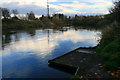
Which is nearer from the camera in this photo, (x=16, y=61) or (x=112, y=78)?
(x=112, y=78)

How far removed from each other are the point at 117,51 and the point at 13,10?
82.6 meters

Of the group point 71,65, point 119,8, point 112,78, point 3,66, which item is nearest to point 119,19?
point 119,8

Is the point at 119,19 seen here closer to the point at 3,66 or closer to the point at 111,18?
the point at 111,18

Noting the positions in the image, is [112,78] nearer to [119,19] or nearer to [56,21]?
[119,19]

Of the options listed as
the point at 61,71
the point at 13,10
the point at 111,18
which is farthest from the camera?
the point at 13,10

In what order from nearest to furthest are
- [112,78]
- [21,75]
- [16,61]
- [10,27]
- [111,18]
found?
1. [112,78]
2. [21,75]
3. [16,61]
4. [111,18]
5. [10,27]

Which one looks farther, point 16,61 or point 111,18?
point 111,18

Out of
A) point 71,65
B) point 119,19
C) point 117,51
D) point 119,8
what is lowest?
point 71,65

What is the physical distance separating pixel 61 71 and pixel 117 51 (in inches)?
160

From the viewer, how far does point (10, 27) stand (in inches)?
1912

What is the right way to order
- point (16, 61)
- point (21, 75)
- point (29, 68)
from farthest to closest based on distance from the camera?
1. point (16, 61)
2. point (29, 68)
3. point (21, 75)

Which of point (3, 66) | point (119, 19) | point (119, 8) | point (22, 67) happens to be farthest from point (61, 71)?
point (119, 8)

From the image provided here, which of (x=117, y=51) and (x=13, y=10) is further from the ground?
(x=13, y=10)

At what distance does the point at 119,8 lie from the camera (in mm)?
14039
